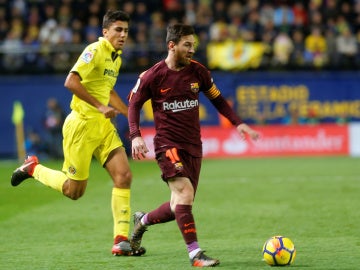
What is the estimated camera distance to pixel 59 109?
25.1m

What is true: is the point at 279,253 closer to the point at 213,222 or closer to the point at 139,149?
the point at 139,149

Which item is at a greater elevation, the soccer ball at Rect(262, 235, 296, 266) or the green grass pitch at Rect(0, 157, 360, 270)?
the soccer ball at Rect(262, 235, 296, 266)

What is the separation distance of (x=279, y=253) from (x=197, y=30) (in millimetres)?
19167

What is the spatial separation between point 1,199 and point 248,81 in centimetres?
1284

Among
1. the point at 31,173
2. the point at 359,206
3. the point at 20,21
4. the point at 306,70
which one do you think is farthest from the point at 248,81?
the point at 31,173

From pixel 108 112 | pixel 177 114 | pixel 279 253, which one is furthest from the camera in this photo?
pixel 108 112

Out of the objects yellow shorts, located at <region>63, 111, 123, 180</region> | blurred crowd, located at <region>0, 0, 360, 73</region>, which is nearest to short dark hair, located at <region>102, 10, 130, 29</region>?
yellow shorts, located at <region>63, 111, 123, 180</region>

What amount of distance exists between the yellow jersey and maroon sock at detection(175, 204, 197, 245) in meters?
1.70

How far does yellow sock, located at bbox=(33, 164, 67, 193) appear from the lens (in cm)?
917

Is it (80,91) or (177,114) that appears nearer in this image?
(177,114)

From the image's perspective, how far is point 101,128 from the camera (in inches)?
348

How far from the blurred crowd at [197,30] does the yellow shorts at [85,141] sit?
16.6m

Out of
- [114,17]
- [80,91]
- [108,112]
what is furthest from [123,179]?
[114,17]

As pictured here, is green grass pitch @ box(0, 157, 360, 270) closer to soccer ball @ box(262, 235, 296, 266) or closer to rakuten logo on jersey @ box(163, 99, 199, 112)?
soccer ball @ box(262, 235, 296, 266)
